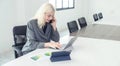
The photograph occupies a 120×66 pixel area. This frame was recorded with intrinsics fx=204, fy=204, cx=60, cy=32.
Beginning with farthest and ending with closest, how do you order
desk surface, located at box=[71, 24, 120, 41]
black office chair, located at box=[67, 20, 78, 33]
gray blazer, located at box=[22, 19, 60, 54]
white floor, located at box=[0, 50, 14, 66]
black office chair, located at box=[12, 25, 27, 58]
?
white floor, located at box=[0, 50, 14, 66] < black office chair, located at box=[67, 20, 78, 33] < desk surface, located at box=[71, 24, 120, 41] < black office chair, located at box=[12, 25, 27, 58] < gray blazer, located at box=[22, 19, 60, 54]

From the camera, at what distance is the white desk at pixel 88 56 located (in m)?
1.86

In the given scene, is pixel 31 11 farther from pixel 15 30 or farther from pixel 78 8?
pixel 78 8

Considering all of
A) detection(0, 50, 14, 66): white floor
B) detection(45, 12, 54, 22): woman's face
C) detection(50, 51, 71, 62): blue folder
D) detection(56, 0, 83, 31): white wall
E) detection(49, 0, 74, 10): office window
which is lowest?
detection(0, 50, 14, 66): white floor

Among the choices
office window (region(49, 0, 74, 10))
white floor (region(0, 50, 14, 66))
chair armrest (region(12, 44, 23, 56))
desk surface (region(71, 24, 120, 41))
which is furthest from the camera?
office window (region(49, 0, 74, 10))

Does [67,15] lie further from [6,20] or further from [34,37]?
[34,37]

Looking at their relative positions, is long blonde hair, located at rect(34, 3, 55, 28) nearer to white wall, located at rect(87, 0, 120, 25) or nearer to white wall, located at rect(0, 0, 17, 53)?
white wall, located at rect(0, 0, 17, 53)

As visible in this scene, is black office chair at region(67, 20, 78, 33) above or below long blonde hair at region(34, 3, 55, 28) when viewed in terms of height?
below

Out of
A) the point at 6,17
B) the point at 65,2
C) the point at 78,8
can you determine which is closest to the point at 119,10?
the point at 78,8

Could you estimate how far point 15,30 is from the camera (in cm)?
278

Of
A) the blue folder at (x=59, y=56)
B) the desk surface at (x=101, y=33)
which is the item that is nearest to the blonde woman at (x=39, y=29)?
the blue folder at (x=59, y=56)

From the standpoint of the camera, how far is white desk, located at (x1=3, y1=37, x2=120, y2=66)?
1858 mm

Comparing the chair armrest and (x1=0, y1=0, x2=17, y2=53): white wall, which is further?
(x1=0, y1=0, x2=17, y2=53): white wall

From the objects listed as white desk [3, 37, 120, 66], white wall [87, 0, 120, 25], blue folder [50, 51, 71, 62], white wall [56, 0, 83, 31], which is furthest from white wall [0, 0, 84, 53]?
white wall [87, 0, 120, 25]

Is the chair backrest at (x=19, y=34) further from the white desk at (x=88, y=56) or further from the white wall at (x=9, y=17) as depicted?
the white wall at (x=9, y=17)
